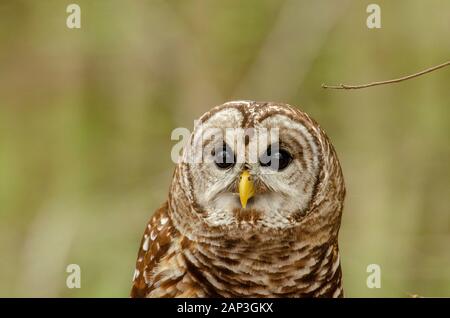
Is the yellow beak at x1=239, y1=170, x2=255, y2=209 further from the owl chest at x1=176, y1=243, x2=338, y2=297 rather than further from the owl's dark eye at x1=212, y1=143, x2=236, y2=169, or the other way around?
the owl chest at x1=176, y1=243, x2=338, y2=297

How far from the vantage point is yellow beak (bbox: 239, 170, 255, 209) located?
3.86 metres

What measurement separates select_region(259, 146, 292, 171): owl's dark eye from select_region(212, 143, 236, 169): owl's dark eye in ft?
0.36

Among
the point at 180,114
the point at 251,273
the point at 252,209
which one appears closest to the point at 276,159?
the point at 252,209

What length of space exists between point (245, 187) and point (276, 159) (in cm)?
16

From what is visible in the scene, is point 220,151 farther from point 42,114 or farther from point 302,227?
point 42,114

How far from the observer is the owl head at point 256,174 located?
3869mm

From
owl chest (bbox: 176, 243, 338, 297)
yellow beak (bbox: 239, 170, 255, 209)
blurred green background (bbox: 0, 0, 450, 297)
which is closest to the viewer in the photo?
yellow beak (bbox: 239, 170, 255, 209)

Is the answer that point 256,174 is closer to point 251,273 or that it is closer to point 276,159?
point 276,159

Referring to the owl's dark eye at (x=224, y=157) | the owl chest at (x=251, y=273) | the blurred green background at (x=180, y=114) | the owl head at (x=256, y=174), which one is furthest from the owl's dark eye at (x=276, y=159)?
the blurred green background at (x=180, y=114)

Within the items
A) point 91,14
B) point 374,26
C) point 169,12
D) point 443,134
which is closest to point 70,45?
point 91,14

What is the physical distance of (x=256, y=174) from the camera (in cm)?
388

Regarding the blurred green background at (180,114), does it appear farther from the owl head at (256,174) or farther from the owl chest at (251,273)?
the owl head at (256,174)

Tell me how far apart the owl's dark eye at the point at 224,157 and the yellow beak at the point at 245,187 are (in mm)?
64

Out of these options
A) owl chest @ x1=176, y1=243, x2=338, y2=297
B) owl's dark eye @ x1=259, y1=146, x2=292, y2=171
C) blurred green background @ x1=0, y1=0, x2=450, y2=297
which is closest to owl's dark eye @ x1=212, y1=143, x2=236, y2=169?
owl's dark eye @ x1=259, y1=146, x2=292, y2=171
